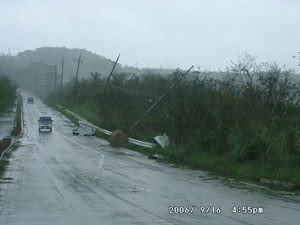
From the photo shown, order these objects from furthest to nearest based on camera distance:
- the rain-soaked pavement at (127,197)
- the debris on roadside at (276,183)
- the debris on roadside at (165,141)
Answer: the debris on roadside at (165,141)
the debris on roadside at (276,183)
the rain-soaked pavement at (127,197)

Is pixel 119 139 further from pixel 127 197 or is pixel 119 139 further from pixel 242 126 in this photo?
pixel 127 197

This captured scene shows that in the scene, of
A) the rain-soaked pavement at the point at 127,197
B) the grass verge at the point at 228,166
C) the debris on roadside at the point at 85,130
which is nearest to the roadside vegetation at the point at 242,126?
the grass verge at the point at 228,166

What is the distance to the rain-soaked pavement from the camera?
9461mm

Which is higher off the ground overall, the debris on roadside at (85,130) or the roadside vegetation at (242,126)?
the roadside vegetation at (242,126)

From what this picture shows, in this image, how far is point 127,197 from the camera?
1216cm

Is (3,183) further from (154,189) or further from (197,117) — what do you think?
(197,117)

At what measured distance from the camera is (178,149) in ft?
78.9

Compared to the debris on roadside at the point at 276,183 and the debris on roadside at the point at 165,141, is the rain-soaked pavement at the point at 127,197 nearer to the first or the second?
the debris on roadside at the point at 276,183

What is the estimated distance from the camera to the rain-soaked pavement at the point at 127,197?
372 inches

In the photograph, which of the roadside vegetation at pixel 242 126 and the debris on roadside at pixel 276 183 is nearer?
the debris on roadside at pixel 276 183

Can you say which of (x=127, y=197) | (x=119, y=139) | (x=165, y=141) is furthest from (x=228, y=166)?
(x=119, y=139)

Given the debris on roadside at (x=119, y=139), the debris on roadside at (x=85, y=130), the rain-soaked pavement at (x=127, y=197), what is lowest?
the debris on roadside at (x=85, y=130)

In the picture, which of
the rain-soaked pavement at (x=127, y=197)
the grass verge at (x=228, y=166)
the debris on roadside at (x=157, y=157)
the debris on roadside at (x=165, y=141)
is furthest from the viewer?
the debris on roadside at (x=165, y=141)

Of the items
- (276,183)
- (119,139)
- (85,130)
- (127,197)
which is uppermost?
(276,183)
